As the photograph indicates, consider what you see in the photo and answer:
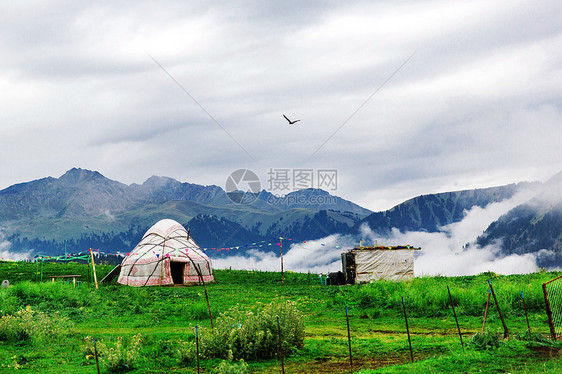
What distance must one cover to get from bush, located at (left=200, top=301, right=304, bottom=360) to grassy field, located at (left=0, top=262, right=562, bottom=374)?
79mm

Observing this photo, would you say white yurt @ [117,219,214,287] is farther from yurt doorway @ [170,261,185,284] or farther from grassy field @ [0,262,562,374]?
grassy field @ [0,262,562,374]

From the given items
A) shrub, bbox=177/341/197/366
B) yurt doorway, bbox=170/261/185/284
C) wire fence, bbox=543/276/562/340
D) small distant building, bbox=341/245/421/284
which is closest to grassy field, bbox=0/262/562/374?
shrub, bbox=177/341/197/366

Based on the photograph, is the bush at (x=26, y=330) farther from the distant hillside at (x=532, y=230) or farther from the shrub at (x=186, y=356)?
the distant hillside at (x=532, y=230)

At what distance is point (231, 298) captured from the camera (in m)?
24.5

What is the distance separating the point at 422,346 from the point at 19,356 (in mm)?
9381

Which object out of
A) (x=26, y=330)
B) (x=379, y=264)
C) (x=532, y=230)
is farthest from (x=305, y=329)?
(x=532, y=230)

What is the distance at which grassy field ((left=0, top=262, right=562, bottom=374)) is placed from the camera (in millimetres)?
11836

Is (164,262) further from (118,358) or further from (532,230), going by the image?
(532,230)

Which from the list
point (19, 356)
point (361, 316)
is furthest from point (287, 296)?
point (19, 356)

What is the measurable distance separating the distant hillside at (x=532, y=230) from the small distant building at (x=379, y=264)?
99.3m

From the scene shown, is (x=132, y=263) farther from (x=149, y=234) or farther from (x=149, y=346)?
(x=149, y=346)

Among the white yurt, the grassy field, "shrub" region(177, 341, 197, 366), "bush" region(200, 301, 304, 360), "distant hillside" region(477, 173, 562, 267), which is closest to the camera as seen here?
the grassy field

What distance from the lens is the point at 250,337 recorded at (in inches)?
507

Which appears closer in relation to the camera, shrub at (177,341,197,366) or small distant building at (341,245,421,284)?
shrub at (177,341,197,366)
